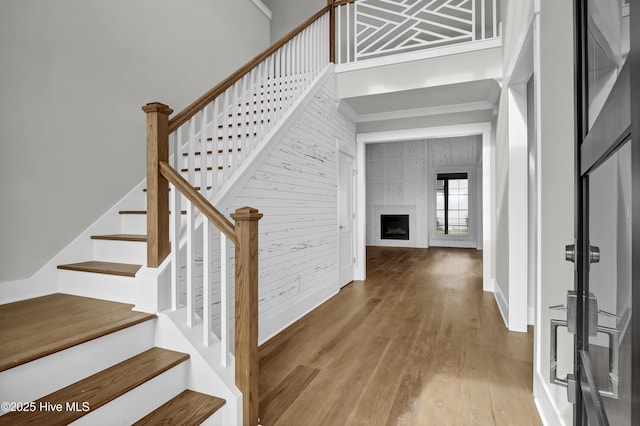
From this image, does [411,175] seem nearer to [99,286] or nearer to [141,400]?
[99,286]

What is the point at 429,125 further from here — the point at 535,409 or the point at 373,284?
the point at 535,409

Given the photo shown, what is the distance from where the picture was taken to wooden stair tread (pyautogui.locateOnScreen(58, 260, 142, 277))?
2170 millimetres

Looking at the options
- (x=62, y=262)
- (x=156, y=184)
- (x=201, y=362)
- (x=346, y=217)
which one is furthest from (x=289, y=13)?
(x=201, y=362)

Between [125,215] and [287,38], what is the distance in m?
2.27

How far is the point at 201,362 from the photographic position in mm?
1781

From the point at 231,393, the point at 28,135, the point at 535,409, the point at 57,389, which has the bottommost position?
the point at 535,409

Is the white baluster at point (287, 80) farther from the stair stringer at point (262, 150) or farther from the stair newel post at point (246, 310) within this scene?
the stair newel post at point (246, 310)

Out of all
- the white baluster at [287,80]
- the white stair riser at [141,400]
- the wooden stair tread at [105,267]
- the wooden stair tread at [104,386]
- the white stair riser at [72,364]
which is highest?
the white baluster at [287,80]

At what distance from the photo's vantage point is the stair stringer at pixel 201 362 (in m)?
1.72

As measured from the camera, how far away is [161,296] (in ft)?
6.29

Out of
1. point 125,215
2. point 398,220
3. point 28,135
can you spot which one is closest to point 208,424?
point 125,215

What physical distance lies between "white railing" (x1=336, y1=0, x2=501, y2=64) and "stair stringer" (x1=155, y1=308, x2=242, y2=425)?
11.4 feet

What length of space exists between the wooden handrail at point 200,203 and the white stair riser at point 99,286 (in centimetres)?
72

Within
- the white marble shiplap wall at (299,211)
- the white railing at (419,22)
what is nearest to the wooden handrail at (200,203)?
the white marble shiplap wall at (299,211)
